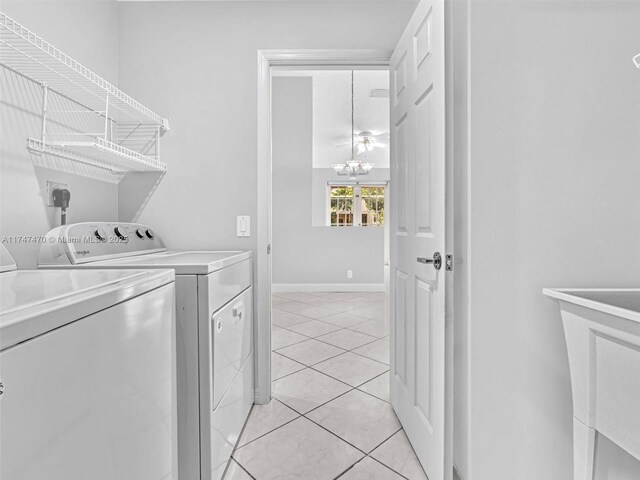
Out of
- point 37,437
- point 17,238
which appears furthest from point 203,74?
point 37,437

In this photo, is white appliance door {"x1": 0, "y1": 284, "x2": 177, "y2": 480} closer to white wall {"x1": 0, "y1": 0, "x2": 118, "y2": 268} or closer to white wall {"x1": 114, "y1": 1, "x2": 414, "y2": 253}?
white wall {"x1": 0, "y1": 0, "x2": 118, "y2": 268}

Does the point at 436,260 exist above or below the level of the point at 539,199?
below

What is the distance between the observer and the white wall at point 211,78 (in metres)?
1.96

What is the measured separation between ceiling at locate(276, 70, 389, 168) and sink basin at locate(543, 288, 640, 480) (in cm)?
470

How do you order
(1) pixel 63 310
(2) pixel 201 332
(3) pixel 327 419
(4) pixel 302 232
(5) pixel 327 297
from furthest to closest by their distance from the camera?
(4) pixel 302 232, (5) pixel 327 297, (3) pixel 327 419, (2) pixel 201 332, (1) pixel 63 310

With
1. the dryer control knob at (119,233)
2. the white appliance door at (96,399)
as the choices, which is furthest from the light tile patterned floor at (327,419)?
the dryer control knob at (119,233)

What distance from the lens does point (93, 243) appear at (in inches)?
57.5

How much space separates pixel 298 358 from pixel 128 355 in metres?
2.03

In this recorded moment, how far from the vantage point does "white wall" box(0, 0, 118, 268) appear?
126 centimetres

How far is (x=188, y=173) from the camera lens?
2.00 m

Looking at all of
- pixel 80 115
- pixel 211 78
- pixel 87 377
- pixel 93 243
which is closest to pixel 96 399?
pixel 87 377

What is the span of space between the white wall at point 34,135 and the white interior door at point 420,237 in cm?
164

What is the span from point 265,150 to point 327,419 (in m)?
1.60

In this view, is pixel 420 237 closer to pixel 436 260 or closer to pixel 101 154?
pixel 436 260
